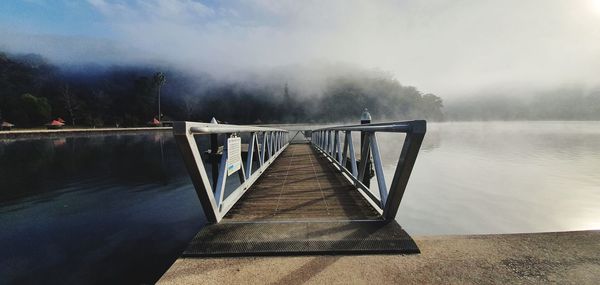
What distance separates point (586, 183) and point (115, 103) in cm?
13621

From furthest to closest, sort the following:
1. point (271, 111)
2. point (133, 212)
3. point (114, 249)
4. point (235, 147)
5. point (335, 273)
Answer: point (271, 111) → point (133, 212) → point (114, 249) → point (235, 147) → point (335, 273)

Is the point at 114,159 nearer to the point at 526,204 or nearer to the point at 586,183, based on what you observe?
the point at 526,204

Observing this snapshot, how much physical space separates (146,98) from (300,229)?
122 meters

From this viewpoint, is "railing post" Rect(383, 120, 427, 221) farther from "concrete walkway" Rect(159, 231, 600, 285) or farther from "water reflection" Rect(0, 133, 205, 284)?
"water reflection" Rect(0, 133, 205, 284)

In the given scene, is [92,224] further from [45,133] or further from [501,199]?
[45,133]

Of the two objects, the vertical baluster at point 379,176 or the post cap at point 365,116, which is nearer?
the vertical baluster at point 379,176

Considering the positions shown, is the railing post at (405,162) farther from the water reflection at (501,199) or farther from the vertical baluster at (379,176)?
the water reflection at (501,199)

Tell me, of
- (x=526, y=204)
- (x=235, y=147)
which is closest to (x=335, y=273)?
(x=235, y=147)

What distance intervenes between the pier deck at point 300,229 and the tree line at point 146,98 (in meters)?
79.5

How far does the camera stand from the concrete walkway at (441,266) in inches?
95.7

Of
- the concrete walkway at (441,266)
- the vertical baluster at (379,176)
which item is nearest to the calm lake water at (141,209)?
the concrete walkway at (441,266)

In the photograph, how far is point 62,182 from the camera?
46.5 feet

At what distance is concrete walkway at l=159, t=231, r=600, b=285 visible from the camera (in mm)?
2432

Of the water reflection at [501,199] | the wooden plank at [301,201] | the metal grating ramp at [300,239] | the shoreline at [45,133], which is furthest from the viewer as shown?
the shoreline at [45,133]
